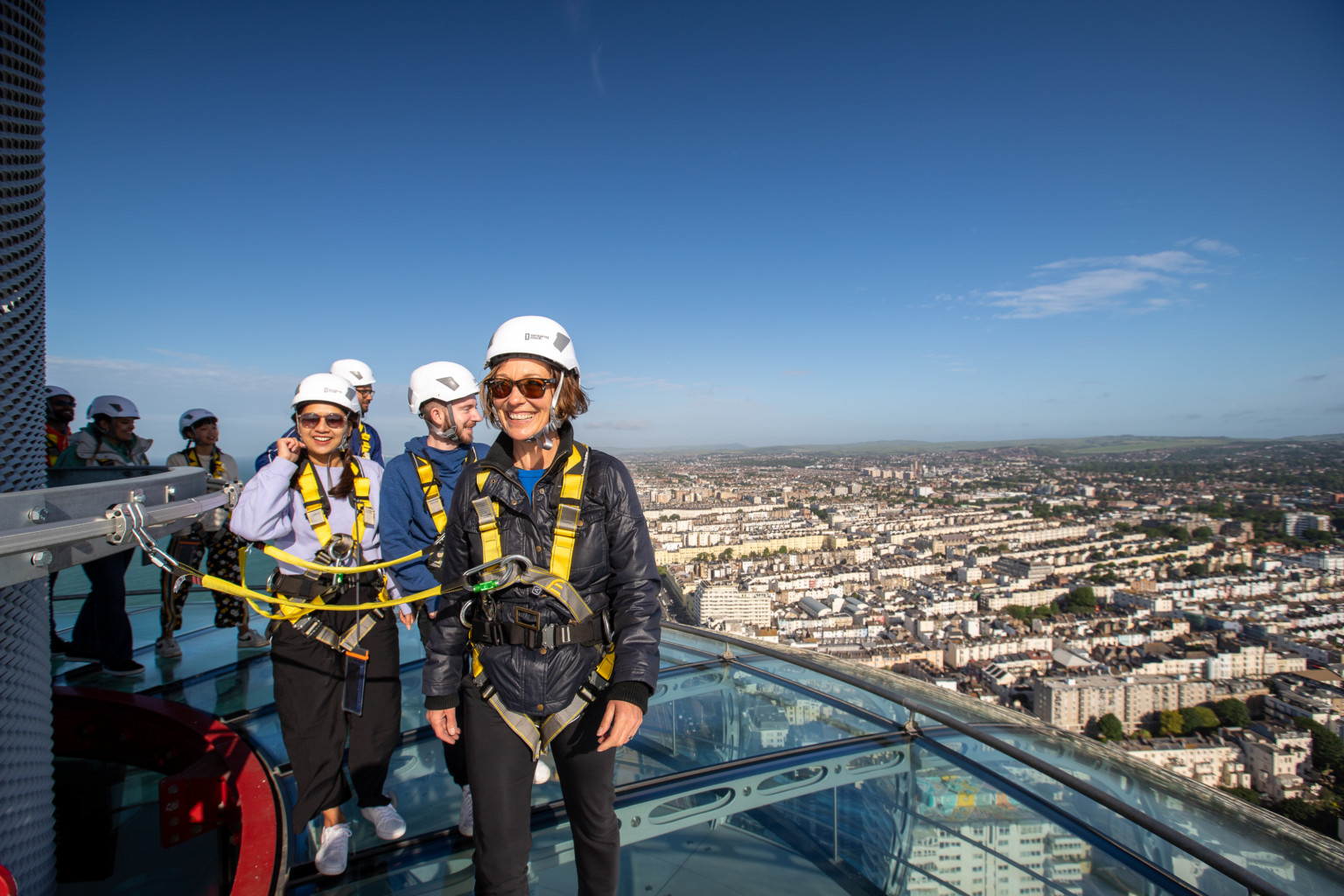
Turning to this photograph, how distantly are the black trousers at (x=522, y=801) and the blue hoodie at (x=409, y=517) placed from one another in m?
1.07

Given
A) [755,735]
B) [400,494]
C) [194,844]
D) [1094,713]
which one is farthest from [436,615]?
[1094,713]

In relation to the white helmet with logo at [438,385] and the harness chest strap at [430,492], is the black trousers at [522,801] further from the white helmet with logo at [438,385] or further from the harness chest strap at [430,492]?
the white helmet with logo at [438,385]

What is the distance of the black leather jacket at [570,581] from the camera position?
5.57 ft

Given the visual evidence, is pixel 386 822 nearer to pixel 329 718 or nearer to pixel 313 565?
pixel 329 718

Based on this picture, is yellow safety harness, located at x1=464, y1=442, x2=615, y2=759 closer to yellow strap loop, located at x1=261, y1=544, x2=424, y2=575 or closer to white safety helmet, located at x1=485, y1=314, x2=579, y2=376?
white safety helmet, located at x1=485, y1=314, x2=579, y2=376

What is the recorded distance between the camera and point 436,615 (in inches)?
71.5

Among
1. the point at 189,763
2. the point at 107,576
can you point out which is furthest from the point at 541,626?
the point at 107,576

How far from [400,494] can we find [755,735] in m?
2.32

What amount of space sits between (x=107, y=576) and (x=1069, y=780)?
5445mm

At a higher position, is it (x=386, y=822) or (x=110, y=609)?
(x=110, y=609)

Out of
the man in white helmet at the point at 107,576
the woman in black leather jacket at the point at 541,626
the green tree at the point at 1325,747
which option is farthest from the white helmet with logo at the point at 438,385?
the green tree at the point at 1325,747

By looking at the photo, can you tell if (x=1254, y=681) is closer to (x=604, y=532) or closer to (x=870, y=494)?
(x=604, y=532)

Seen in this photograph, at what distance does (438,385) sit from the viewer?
301 centimetres

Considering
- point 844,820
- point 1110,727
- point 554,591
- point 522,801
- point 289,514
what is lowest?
point 1110,727
